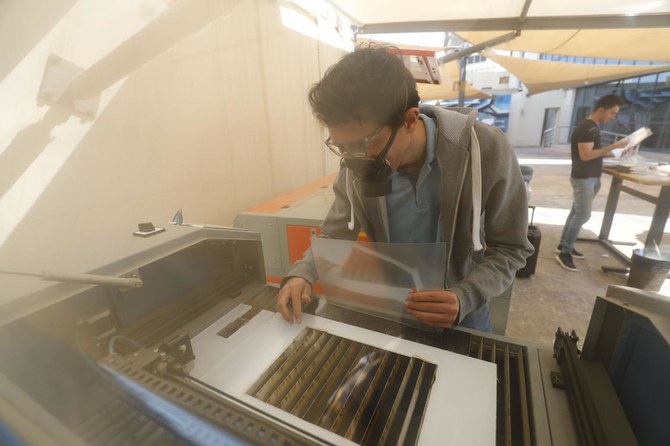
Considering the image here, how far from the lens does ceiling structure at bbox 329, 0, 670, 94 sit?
8.63ft

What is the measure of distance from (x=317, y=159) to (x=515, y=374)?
2393 mm

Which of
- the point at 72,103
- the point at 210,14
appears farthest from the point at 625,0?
the point at 72,103

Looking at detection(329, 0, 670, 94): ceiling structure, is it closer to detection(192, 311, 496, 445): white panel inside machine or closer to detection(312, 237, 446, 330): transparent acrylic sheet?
detection(312, 237, 446, 330): transparent acrylic sheet

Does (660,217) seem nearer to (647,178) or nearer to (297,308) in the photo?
(647,178)

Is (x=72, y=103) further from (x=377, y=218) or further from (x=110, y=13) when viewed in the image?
(x=377, y=218)

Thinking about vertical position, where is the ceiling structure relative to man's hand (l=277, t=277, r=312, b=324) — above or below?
above

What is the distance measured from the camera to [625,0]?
2.37 metres

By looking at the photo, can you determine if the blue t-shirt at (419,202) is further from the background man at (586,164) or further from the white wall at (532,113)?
the white wall at (532,113)

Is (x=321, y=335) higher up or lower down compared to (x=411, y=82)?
lower down

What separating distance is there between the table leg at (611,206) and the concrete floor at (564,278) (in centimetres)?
13

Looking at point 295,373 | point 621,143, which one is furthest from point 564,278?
point 295,373

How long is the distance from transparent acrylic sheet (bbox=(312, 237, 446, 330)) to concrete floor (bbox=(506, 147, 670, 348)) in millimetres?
682

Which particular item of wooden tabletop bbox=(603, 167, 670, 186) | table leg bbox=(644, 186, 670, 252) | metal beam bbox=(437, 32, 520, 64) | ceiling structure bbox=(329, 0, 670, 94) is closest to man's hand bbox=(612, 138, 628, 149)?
wooden tabletop bbox=(603, 167, 670, 186)

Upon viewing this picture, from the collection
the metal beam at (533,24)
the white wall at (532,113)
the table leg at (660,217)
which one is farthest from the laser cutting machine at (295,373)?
the white wall at (532,113)
